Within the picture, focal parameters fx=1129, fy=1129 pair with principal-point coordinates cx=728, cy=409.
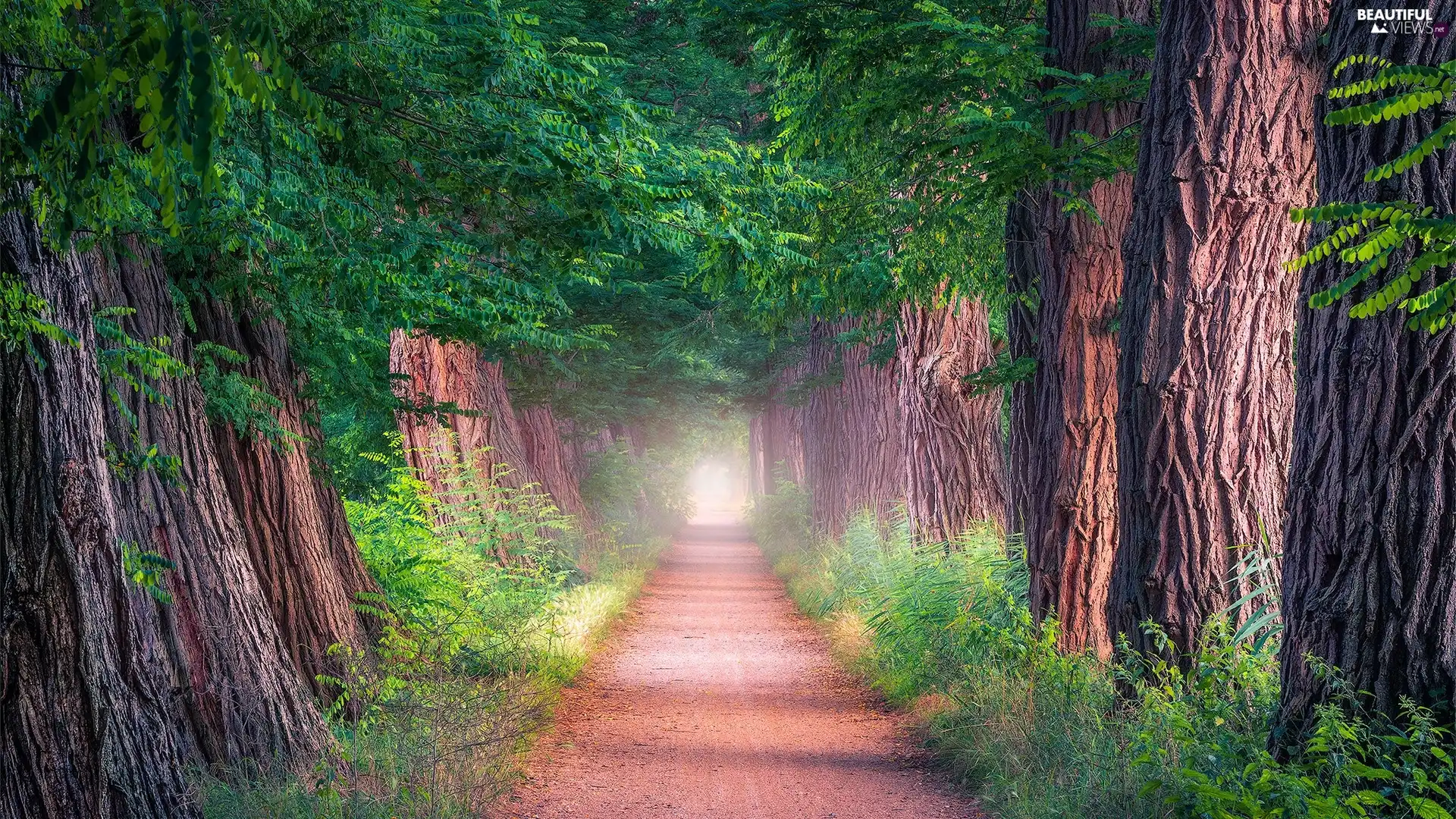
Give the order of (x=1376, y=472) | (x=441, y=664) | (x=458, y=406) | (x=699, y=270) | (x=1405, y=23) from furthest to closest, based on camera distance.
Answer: (x=458, y=406), (x=699, y=270), (x=441, y=664), (x=1376, y=472), (x=1405, y=23)

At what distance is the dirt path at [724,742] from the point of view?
7027 mm

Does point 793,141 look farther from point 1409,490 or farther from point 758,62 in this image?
point 1409,490

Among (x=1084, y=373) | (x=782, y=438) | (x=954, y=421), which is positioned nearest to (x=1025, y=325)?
(x=1084, y=373)

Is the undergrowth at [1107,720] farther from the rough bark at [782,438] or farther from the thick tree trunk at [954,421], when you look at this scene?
the rough bark at [782,438]

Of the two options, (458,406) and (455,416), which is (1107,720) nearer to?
(458,406)

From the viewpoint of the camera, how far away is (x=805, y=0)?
8.34 m

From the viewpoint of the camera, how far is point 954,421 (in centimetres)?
1306

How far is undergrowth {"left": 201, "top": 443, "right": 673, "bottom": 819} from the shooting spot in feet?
19.0

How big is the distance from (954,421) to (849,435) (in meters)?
10.1

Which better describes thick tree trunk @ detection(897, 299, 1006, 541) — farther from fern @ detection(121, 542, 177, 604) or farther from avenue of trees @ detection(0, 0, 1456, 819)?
Result: fern @ detection(121, 542, 177, 604)

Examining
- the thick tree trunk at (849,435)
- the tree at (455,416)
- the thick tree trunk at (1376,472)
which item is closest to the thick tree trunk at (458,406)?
the tree at (455,416)

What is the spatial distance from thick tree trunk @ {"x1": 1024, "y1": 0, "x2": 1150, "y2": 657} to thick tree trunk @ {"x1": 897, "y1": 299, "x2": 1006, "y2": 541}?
4.28 metres

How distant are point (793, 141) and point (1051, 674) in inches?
208

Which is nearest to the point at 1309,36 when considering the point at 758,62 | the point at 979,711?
the point at 979,711
